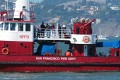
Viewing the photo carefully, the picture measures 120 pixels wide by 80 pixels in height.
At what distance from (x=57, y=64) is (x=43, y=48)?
5.56ft

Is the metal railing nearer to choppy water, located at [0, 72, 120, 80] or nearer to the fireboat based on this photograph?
the fireboat

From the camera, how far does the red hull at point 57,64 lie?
38.5 metres

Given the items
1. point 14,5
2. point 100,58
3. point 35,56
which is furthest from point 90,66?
point 14,5

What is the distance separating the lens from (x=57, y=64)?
39.0 m

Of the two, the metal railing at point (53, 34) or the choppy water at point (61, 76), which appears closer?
the choppy water at point (61, 76)

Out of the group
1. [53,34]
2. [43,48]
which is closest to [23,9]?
[53,34]

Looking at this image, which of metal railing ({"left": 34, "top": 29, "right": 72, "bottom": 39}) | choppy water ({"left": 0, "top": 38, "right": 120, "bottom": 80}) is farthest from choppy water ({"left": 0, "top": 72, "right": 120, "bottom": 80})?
metal railing ({"left": 34, "top": 29, "right": 72, "bottom": 39})

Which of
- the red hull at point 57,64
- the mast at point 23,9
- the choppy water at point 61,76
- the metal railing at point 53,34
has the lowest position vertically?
the choppy water at point 61,76

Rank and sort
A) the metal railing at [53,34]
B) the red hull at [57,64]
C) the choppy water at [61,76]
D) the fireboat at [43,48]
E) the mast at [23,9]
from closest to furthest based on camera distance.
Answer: the choppy water at [61,76] < the red hull at [57,64] < the fireboat at [43,48] < the mast at [23,9] < the metal railing at [53,34]

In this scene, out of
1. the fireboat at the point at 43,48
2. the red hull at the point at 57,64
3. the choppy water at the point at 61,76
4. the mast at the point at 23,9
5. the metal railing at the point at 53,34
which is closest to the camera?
the choppy water at the point at 61,76

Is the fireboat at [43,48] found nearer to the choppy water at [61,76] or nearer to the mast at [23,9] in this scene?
the mast at [23,9]

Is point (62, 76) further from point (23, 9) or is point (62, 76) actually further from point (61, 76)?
point (23, 9)

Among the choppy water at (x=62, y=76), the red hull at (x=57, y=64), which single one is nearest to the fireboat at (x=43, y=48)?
the red hull at (x=57, y=64)

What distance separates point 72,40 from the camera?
39.9 metres
